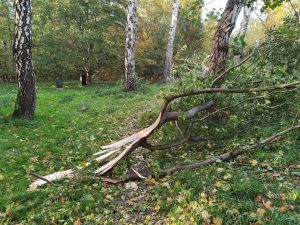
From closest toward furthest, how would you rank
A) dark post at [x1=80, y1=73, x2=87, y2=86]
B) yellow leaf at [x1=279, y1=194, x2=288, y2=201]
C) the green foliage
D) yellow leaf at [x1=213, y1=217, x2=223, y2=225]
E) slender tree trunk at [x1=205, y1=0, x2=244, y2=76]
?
yellow leaf at [x1=213, y1=217, x2=223, y2=225] → yellow leaf at [x1=279, y1=194, x2=288, y2=201] → the green foliage → slender tree trunk at [x1=205, y1=0, x2=244, y2=76] → dark post at [x1=80, y1=73, x2=87, y2=86]

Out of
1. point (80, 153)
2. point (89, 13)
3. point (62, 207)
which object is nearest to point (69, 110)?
point (80, 153)

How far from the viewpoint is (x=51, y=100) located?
10758mm

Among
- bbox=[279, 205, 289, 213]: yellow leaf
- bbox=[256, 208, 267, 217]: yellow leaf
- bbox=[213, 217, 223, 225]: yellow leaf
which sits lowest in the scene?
bbox=[213, 217, 223, 225]: yellow leaf

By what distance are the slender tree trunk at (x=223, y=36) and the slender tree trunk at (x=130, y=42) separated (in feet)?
21.0

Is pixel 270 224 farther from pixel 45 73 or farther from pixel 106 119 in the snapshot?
pixel 45 73

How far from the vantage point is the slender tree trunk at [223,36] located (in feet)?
20.0

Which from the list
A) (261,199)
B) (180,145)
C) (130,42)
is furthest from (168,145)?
(130,42)

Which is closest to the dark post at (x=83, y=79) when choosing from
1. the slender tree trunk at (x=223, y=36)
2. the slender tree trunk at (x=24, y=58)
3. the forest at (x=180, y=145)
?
the forest at (x=180, y=145)

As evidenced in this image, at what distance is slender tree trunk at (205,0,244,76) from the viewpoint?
20.0 ft

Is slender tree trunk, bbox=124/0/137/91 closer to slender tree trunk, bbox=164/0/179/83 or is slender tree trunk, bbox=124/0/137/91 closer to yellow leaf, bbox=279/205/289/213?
slender tree trunk, bbox=164/0/179/83

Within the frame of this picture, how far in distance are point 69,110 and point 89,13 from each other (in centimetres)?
890

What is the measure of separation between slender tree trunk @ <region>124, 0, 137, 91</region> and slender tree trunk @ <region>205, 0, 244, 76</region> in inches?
252

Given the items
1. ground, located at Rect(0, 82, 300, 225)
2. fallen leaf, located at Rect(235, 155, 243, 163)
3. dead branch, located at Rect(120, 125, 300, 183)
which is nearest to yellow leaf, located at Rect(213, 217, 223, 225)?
ground, located at Rect(0, 82, 300, 225)

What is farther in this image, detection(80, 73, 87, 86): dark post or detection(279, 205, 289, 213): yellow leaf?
detection(80, 73, 87, 86): dark post
